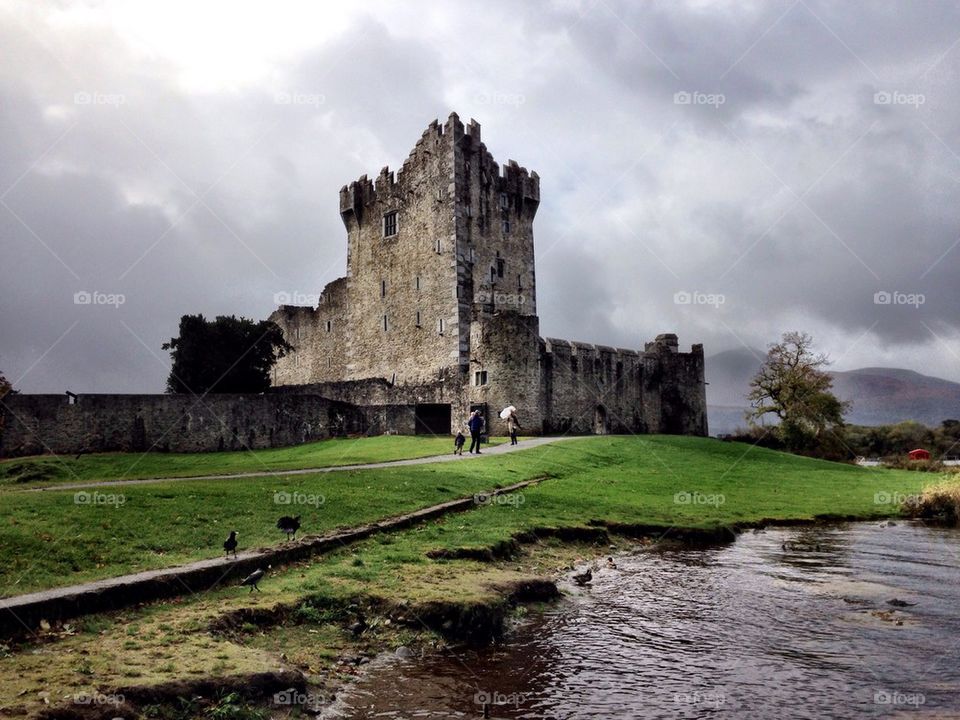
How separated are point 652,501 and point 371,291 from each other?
36.1 m

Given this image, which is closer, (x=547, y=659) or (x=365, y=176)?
(x=547, y=659)

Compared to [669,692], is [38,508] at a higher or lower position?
higher

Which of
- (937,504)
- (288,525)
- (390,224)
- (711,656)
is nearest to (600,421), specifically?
(390,224)

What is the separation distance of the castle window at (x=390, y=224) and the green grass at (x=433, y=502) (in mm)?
24580

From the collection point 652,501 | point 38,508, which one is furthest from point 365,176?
point 38,508

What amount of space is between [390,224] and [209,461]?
26.7 metres

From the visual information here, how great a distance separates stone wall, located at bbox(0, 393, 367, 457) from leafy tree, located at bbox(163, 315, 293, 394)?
1601cm

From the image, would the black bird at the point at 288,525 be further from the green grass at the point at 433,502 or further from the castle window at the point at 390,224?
the castle window at the point at 390,224

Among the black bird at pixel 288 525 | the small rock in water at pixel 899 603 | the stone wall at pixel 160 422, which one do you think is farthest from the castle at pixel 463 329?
the small rock in water at pixel 899 603

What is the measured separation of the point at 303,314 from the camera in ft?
214

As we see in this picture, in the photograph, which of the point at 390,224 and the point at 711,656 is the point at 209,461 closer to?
the point at 711,656

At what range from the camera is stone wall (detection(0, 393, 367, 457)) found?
3400 cm

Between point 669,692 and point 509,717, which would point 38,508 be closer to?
point 509,717

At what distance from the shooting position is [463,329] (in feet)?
156
